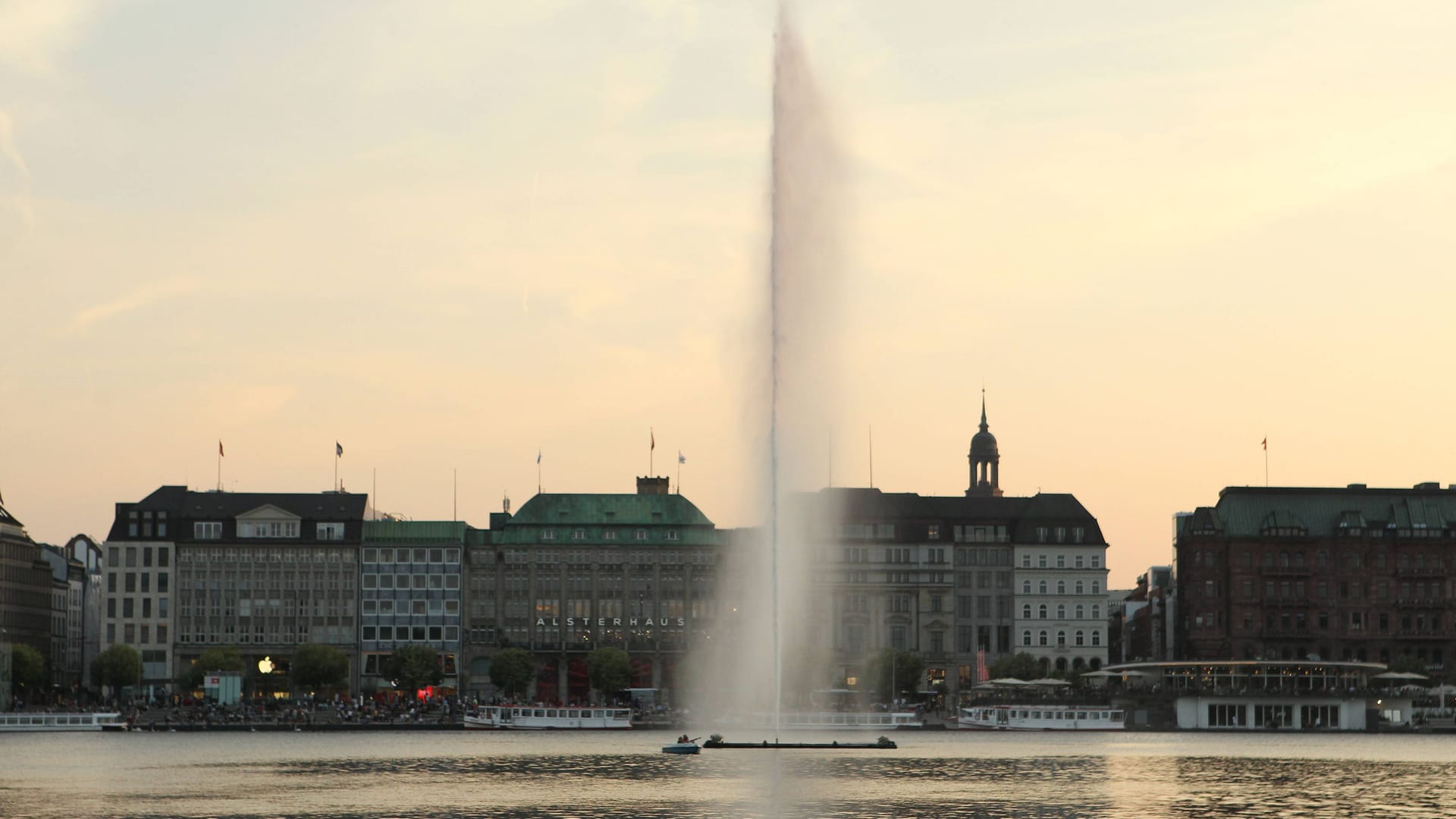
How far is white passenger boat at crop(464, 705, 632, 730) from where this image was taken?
5930 inches

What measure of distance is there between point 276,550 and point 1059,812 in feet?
442

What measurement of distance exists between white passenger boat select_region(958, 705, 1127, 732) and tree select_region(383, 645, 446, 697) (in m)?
50.2

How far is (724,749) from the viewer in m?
112

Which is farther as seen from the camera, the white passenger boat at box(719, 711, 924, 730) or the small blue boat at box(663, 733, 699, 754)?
the white passenger boat at box(719, 711, 924, 730)

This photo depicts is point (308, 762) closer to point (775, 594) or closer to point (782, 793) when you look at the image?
point (775, 594)

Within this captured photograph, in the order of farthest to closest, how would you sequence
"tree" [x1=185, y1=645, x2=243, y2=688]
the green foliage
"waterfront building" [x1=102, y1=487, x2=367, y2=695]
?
"waterfront building" [x1=102, y1=487, x2=367, y2=695]
"tree" [x1=185, y1=645, x2=243, y2=688]
the green foliage

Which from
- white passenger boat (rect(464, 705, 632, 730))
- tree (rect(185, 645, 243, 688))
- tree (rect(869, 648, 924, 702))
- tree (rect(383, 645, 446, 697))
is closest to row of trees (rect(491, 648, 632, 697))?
tree (rect(383, 645, 446, 697))

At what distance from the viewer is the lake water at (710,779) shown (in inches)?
2867

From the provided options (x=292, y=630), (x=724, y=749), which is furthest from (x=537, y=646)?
(x=724, y=749)

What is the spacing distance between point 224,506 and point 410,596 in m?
19.7

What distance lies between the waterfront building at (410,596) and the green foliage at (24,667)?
29.2m

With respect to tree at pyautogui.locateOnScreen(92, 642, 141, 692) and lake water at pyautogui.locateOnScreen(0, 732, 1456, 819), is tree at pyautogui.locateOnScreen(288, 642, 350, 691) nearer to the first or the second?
tree at pyautogui.locateOnScreen(92, 642, 141, 692)

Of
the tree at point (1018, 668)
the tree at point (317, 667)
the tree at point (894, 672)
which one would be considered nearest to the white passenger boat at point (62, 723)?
the tree at point (317, 667)

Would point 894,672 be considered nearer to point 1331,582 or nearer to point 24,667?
point 1331,582
